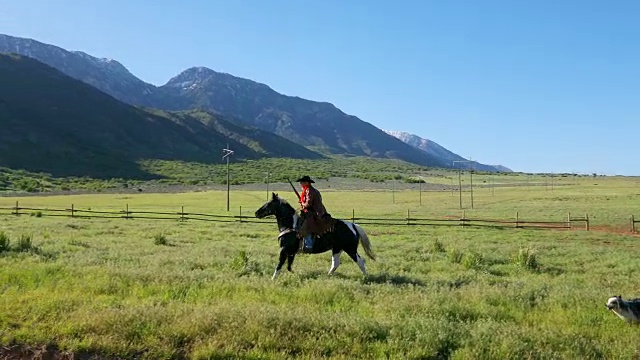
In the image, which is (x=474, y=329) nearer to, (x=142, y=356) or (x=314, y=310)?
(x=314, y=310)

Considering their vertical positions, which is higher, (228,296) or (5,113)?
(5,113)

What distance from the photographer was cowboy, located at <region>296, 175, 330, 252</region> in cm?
1372

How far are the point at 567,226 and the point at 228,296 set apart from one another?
122ft

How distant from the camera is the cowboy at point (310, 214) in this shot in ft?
45.0

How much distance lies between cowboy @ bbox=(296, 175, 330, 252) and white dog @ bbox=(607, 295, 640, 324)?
22.5 ft

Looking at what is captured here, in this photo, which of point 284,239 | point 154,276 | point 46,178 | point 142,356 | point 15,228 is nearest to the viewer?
point 142,356

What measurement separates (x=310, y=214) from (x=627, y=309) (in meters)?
7.41

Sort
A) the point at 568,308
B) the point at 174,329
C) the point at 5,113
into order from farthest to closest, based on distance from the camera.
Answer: the point at 5,113
the point at 568,308
the point at 174,329

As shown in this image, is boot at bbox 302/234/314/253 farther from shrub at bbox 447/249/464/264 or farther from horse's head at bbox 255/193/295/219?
shrub at bbox 447/249/464/264

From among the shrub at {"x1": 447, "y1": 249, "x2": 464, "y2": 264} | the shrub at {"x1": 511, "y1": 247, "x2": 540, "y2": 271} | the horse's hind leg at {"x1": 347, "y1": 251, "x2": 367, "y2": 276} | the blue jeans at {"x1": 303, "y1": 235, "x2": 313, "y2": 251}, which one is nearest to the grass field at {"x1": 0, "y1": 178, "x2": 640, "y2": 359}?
the horse's hind leg at {"x1": 347, "y1": 251, "x2": 367, "y2": 276}

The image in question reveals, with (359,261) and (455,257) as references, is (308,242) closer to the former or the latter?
(359,261)

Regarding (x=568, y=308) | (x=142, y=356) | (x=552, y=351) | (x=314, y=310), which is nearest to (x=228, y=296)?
(x=314, y=310)

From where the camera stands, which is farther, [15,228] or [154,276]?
[15,228]

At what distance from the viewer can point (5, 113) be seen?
18325 centimetres
